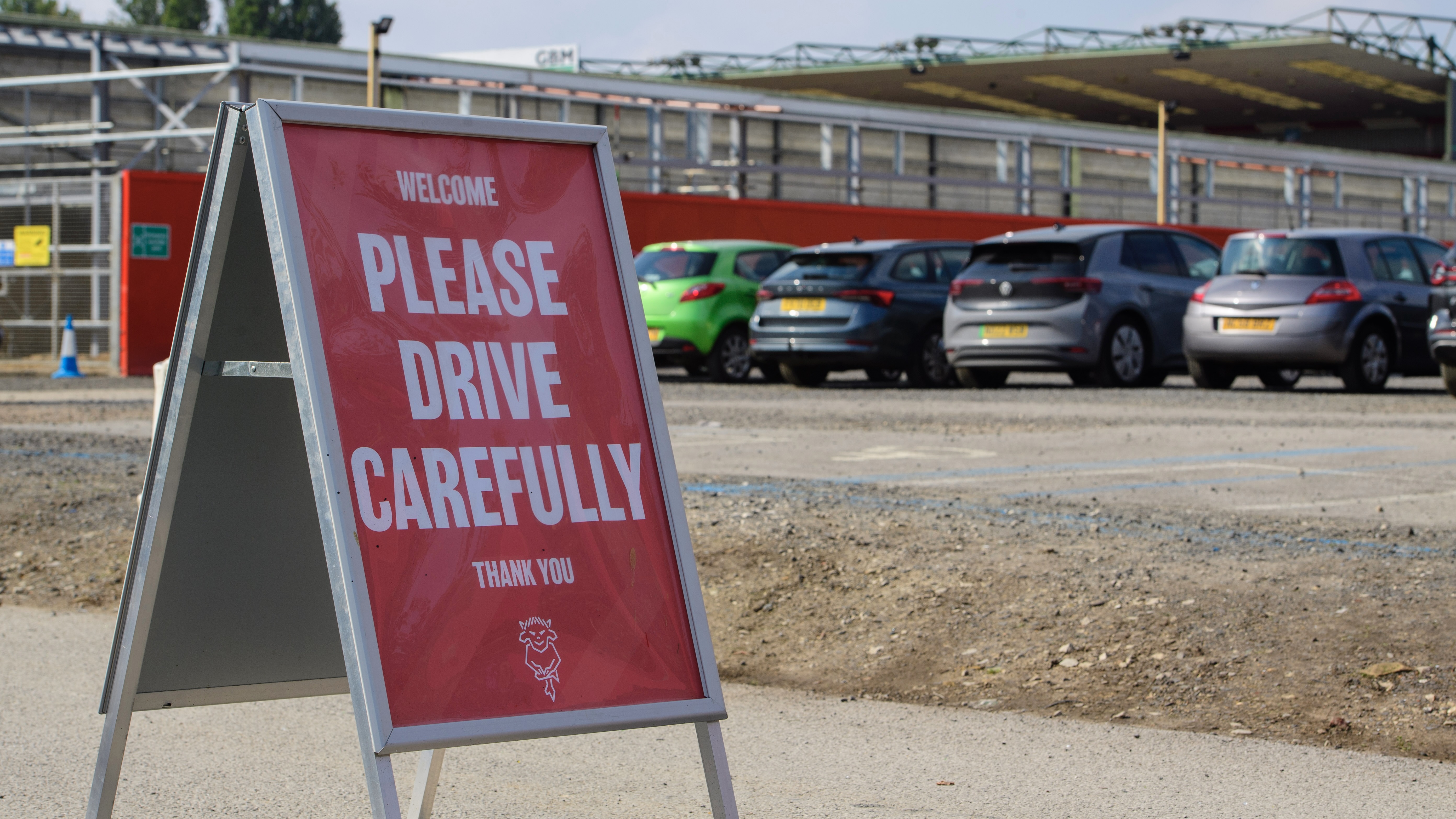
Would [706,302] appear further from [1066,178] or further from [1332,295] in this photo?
[1066,178]

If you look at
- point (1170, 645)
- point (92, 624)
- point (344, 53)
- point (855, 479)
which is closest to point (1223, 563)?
point (1170, 645)

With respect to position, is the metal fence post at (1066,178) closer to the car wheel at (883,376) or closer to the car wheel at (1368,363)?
the car wheel at (883,376)

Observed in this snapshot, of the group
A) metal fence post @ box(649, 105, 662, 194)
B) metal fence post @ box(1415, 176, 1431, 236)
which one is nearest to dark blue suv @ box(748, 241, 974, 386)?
metal fence post @ box(649, 105, 662, 194)

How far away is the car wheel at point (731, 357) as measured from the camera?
717 inches

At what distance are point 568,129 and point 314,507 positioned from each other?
1029 mm

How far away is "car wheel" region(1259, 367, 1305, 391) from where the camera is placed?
16.3 metres

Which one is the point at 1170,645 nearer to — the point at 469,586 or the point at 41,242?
the point at 469,586

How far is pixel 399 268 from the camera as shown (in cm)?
311

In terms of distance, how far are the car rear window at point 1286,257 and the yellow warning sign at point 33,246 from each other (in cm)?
1527

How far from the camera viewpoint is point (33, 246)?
21.8 metres

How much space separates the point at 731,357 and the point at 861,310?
Result: 234 centimetres

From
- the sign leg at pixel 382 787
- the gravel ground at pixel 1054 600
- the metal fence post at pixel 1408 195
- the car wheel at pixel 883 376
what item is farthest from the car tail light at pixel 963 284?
the metal fence post at pixel 1408 195

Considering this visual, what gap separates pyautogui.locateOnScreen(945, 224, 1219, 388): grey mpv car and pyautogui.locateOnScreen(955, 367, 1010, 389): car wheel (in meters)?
0.10

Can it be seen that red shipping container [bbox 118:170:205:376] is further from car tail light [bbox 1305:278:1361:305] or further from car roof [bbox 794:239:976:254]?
car tail light [bbox 1305:278:1361:305]
